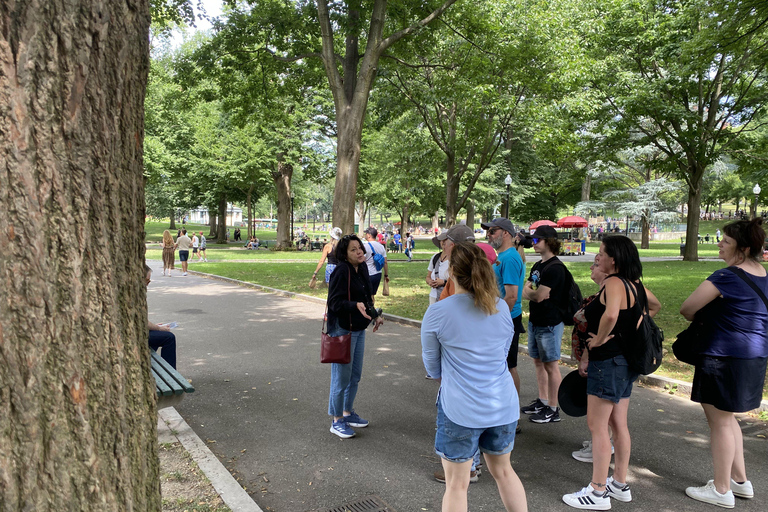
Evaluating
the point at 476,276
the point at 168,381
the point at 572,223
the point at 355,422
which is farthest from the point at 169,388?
the point at 572,223

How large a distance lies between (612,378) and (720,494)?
3.57ft

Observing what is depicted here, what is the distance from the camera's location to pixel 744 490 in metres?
3.85

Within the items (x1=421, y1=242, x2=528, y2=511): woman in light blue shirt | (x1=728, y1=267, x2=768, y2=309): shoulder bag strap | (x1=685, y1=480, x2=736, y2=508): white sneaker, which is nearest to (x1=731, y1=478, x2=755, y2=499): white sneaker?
(x1=685, y1=480, x2=736, y2=508): white sneaker

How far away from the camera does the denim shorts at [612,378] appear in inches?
147

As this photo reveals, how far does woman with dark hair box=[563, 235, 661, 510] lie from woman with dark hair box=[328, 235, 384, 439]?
1.88 metres

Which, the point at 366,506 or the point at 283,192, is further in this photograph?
the point at 283,192

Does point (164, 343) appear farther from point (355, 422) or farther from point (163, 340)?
point (355, 422)

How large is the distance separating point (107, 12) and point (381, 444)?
3798 mm

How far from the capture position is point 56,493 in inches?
75.9

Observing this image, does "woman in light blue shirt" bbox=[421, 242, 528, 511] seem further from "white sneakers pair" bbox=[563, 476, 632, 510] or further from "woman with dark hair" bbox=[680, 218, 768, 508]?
"woman with dark hair" bbox=[680, 218, 768, 508]

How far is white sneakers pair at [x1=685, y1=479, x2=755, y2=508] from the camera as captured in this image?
3.73m

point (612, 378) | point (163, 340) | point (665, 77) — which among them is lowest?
point (163, 340)

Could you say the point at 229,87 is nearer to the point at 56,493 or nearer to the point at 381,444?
the point at 381,444

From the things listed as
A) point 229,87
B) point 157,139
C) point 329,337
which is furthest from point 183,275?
point 157,139
